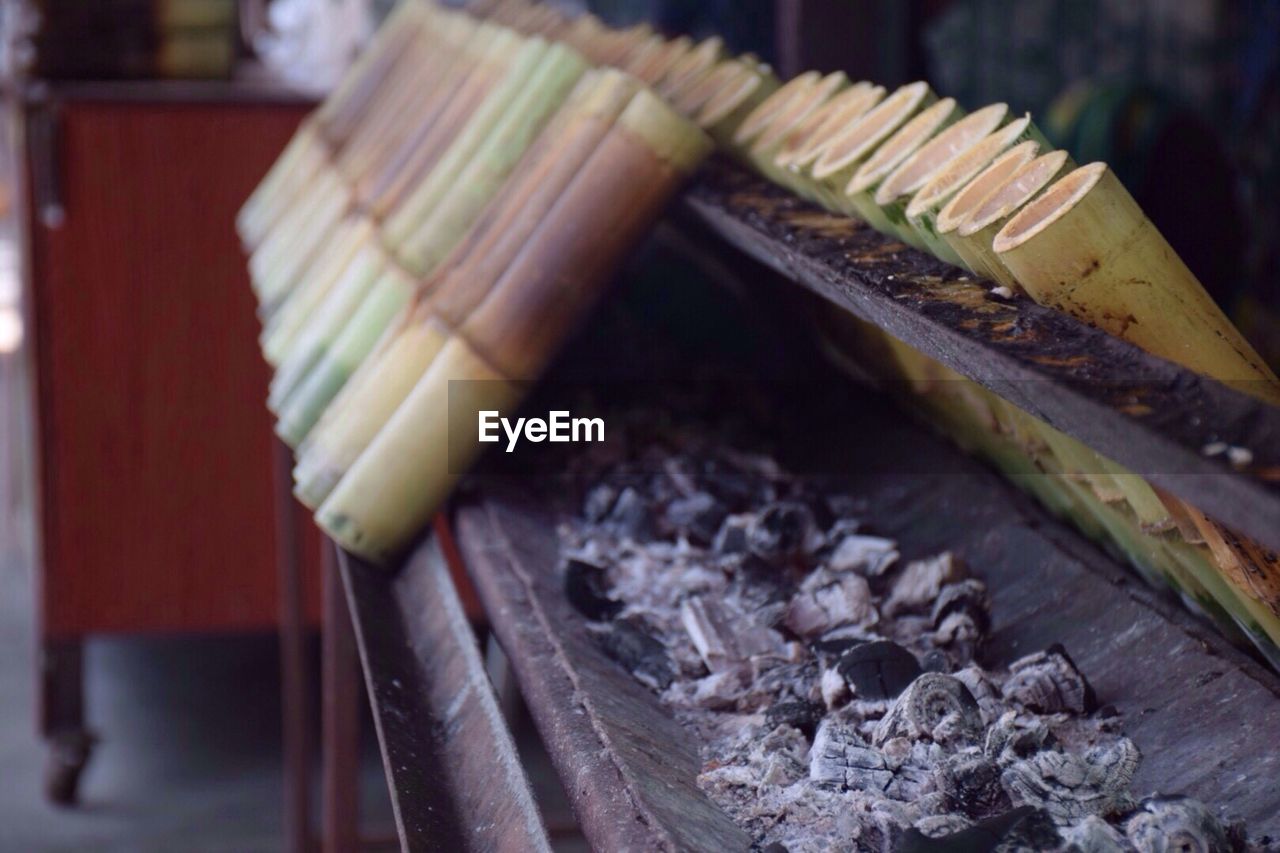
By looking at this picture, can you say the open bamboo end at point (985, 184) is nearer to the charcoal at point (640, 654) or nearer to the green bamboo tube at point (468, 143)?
the charcoal at point (640, 654)

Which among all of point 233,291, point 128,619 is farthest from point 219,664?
point 233,291

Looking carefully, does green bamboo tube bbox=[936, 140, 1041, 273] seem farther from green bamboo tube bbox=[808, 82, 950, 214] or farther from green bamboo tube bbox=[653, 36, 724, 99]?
green bamboo tube bbox=[653, 36, 724, 99]

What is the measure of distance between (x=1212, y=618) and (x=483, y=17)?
7.52 ft

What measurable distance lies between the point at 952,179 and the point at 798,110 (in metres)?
0.49

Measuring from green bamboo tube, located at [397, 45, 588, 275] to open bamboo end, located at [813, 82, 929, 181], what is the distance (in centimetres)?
59

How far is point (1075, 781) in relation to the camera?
1102mm

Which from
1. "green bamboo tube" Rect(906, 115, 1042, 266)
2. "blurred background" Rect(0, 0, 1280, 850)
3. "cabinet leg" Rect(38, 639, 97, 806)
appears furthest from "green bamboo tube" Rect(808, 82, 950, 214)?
"cabinet leg" Rect(38, 639, 97, 806)

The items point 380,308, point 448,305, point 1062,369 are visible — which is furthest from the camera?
point 380,308

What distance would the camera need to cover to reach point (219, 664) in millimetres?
4809

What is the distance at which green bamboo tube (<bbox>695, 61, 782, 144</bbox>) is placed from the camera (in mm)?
1805

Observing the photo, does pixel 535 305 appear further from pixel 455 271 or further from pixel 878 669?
pixel 878 669

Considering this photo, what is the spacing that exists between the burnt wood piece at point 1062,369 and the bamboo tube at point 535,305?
9.6 inches
